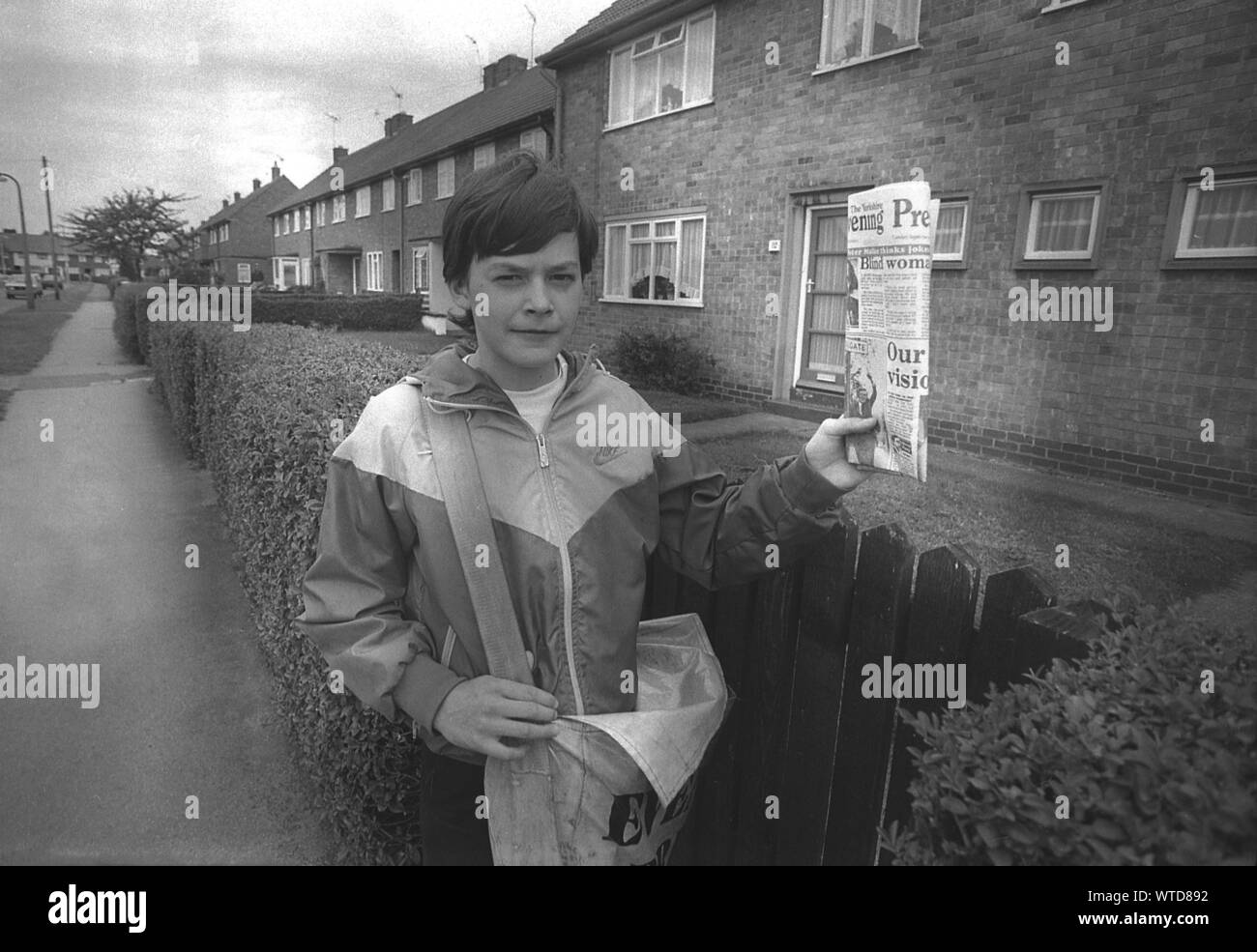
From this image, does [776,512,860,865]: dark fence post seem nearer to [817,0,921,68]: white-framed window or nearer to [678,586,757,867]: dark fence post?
[678,586,757,867]: dark fence post

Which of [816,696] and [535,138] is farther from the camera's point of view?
[535,138]

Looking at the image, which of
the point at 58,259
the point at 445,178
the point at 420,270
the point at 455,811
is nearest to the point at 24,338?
the point at 420,270

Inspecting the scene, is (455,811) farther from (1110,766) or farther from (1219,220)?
(1219,220)

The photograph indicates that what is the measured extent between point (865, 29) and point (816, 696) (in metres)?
9.77

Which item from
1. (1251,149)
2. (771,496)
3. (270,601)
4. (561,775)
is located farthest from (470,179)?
(1251,149)

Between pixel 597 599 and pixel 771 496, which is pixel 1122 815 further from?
pixel 597 599

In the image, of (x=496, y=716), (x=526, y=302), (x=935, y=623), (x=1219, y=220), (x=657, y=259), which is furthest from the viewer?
(x=657, y=259)

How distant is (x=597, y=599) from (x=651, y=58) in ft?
44.4

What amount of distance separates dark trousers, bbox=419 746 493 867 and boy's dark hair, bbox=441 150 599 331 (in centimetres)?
113

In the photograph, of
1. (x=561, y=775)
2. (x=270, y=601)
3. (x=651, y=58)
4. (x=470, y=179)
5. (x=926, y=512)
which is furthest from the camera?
(x=651, y=58)

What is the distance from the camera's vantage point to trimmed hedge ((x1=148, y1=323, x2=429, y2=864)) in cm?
246

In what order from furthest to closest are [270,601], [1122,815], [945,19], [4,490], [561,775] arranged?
[945,19], [4,490], [270,601], [561,775], [1122,815]

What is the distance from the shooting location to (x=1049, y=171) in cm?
764
